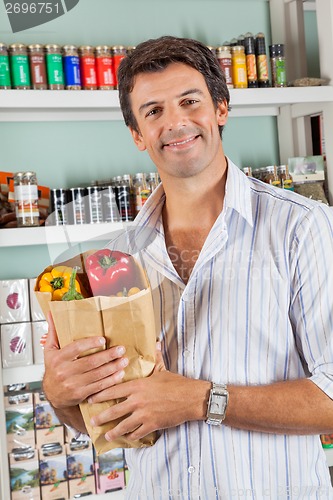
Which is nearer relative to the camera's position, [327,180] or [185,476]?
[185,476]

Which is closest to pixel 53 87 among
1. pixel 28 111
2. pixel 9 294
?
pixel 28 111

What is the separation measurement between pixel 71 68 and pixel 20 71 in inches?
6.2

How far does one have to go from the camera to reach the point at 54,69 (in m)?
2.13

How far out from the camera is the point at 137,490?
1133 millimetres

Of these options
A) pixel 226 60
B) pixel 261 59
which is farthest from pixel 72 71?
pixel 261 59

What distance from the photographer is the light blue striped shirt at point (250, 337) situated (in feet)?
3.37

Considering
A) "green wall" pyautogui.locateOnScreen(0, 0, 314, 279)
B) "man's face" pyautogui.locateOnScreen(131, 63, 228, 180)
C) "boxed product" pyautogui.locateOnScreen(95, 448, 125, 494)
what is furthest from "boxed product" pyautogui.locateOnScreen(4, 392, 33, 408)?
"man's face" pyautogui.locateOnScreen(131, 63, 228, 180)

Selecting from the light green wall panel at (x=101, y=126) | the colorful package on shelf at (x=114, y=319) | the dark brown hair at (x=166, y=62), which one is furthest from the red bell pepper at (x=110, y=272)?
the light green wall panel at (x=101, y=126)

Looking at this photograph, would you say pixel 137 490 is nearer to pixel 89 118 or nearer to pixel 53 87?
pixel 53 87

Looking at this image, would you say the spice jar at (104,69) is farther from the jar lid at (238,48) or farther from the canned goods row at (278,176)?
the canned goods row at (278,176)

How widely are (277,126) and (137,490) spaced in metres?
1.85

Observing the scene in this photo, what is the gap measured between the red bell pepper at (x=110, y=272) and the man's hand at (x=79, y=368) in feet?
0.24

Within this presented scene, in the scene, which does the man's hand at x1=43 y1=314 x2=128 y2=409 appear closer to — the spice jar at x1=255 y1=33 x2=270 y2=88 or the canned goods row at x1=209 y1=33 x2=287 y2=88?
the canned goods row at x1=209 y1=33 x2=287 y2=88

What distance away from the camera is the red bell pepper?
0.87 meters
